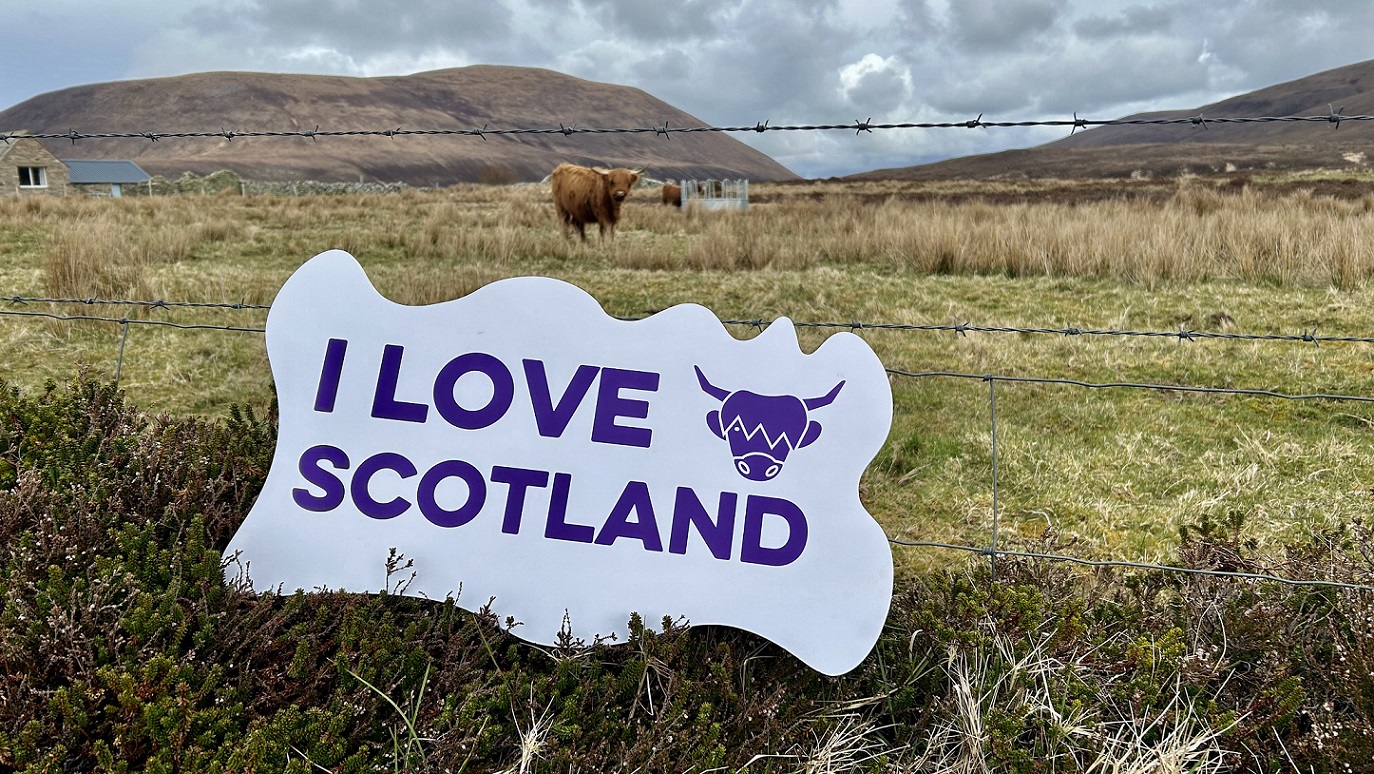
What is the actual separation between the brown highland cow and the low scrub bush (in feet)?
37.3

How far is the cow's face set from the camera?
526 inches

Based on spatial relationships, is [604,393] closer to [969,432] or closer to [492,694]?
[492,694]

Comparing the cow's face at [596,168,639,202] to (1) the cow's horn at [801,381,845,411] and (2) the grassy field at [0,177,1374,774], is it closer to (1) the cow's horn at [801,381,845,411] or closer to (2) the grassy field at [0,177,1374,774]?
(2) the grassy field at [0,177,1374,774]

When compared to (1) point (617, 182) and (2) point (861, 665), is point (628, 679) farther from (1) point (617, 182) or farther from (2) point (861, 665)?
(1) point (617, 182)

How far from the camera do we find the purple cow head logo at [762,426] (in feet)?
6.53

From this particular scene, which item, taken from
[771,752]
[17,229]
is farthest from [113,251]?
[771,752]

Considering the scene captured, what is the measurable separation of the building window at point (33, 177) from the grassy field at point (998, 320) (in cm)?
3906

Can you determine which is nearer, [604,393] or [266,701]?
[266,701]

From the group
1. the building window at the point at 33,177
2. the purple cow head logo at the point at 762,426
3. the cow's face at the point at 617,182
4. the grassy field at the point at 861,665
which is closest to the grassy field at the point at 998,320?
the grassy field at the point at 861,665

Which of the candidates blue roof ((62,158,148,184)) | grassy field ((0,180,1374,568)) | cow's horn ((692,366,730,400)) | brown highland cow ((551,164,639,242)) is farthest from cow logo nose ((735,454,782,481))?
blue roof ((62,158,148,184))

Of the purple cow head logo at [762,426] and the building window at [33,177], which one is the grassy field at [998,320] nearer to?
the purple cow head logo at [762,426]

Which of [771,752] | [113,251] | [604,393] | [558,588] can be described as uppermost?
[113,251]

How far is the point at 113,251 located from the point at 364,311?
7308 mm

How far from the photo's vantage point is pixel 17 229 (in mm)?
11641
